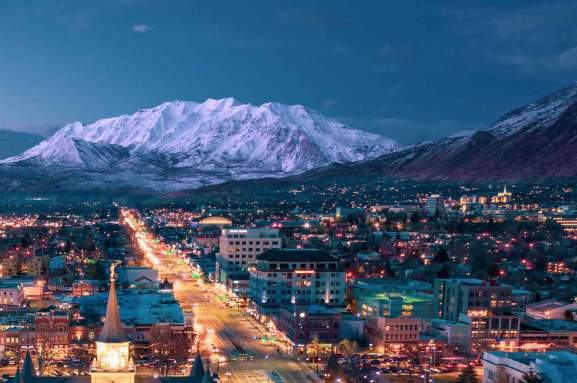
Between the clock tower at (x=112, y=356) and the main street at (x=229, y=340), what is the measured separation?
20.3 m

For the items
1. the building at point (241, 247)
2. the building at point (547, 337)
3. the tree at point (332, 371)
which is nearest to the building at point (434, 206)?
the building at point (241, 247)

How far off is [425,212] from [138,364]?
115 m

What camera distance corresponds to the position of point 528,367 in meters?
41.3

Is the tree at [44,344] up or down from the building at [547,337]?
down

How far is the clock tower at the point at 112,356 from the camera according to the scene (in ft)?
80.4

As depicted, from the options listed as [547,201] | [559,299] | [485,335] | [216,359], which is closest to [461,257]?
[559,299]

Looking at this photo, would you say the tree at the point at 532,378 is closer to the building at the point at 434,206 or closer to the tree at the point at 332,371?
the tree at the point at 332,371

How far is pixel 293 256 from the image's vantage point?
235ft

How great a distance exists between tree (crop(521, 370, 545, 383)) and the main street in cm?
1128

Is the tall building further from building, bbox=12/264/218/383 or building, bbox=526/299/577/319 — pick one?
building, bbox=12/264/218/383

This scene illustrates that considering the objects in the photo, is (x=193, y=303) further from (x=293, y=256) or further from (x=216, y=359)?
(x=216, y=359)

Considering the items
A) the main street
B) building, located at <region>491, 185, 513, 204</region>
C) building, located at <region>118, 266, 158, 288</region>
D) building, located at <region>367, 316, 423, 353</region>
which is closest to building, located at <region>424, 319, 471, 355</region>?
building, located at <region>367, 316, 423, 353</region>

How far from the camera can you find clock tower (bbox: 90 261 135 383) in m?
24.5

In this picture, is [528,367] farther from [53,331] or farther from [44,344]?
[53,331]
